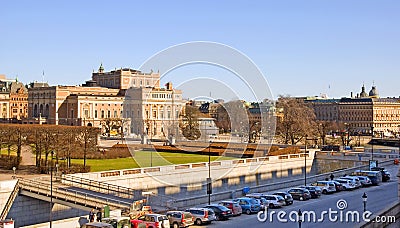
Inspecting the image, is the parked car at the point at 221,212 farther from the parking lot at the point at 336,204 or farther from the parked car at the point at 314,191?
the parked car at the point at 314,191

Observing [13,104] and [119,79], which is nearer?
[119,79]

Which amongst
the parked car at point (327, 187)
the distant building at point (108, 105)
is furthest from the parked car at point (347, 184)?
the distant building at point (108, 105)

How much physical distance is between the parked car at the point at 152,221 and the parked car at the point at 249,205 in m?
6.38

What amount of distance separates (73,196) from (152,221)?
7.11 meters

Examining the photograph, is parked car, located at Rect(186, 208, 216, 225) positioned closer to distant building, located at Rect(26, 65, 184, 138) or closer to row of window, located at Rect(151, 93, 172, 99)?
distant building, located at Rect(26, 65, 184, 138)

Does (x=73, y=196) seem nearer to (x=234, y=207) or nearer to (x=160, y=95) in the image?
(x=234, y=207)

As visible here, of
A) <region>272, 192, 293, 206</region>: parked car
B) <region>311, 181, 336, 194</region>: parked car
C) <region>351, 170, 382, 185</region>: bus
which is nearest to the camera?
<region>272, 192, 293, 206</region>: parked car

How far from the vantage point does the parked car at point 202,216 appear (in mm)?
26248

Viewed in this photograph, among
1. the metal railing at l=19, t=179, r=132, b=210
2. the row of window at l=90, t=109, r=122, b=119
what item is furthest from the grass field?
the row of window at l=90, t=109, r=122, b=119

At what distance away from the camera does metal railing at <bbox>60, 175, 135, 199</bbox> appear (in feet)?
107

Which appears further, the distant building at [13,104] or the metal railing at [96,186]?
the distant building at [13,104]

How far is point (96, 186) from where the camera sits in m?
32.9

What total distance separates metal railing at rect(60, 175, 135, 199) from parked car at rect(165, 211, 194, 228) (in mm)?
6662

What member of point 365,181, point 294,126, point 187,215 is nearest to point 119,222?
point 187,215
